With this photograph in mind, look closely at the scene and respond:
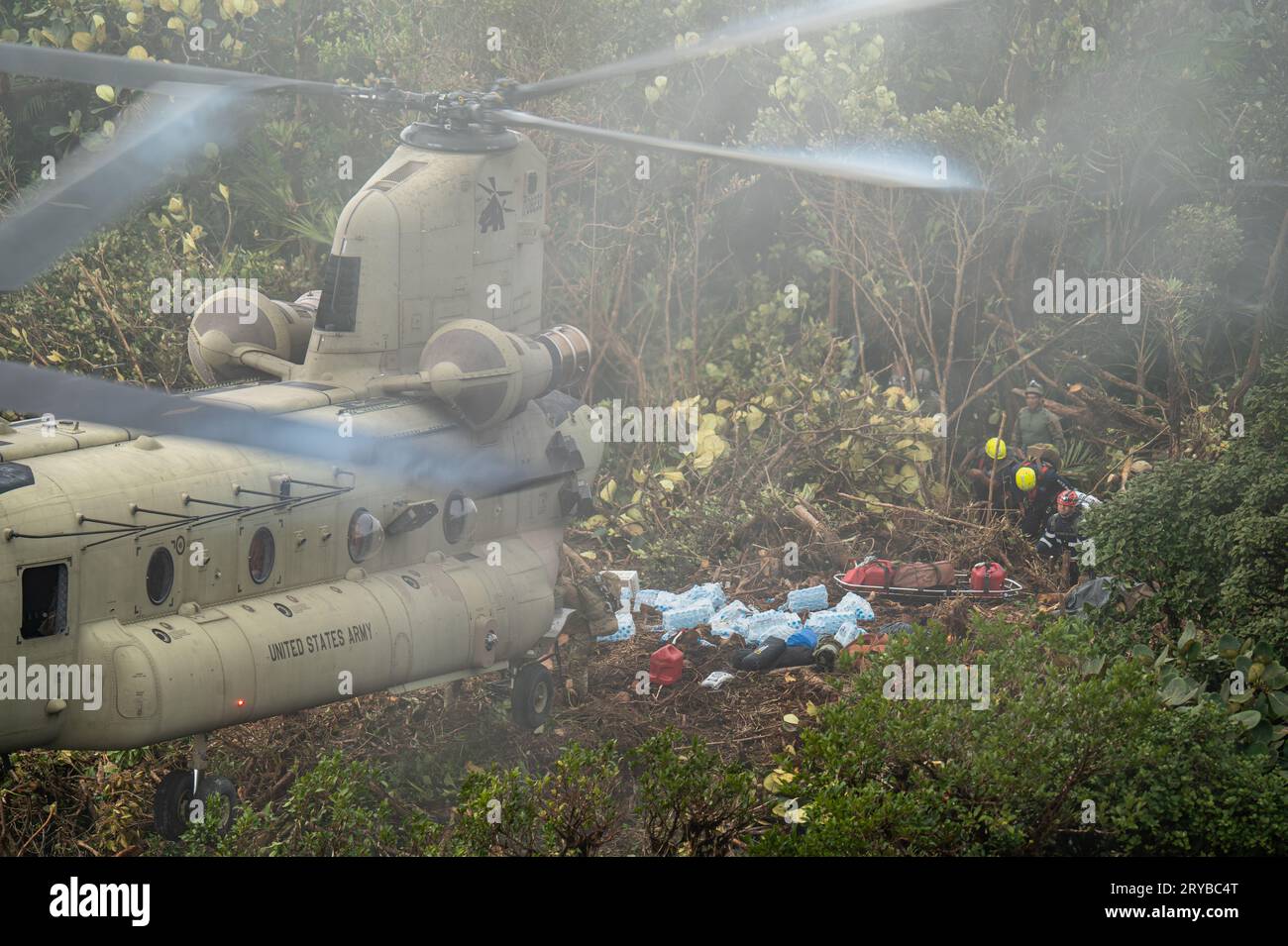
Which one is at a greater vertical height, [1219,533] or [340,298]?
[340,298]

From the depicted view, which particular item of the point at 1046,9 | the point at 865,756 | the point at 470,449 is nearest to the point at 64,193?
the point at 470,449

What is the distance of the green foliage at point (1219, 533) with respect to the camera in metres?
12.5

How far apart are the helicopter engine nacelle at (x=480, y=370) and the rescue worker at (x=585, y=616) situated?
240cm

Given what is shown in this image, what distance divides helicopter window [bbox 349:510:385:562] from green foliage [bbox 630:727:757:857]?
2.91m

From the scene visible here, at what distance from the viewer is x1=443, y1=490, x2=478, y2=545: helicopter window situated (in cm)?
1327

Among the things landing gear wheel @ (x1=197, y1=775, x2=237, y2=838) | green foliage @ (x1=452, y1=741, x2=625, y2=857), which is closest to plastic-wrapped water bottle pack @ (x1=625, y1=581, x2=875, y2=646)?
green foliage @ (x1=452, y1=741, x2=625, y2=857)

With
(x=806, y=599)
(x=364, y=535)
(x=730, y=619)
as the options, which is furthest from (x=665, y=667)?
(x=364, y=535)

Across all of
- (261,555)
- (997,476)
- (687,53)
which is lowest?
(261,555)

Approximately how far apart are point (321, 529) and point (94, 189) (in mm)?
2872

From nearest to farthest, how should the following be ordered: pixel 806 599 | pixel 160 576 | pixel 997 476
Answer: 1. pixel 160 576
2. pixel 806 599
3. pixel 997 476

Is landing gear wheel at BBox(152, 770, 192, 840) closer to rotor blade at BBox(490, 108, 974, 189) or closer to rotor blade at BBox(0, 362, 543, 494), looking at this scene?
rotor blade at BBox(0, 362, 543, 494)

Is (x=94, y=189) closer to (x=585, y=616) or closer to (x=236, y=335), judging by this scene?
(x=236, y=335)

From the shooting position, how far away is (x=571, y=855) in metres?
10.2

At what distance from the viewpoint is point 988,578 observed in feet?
52.2
